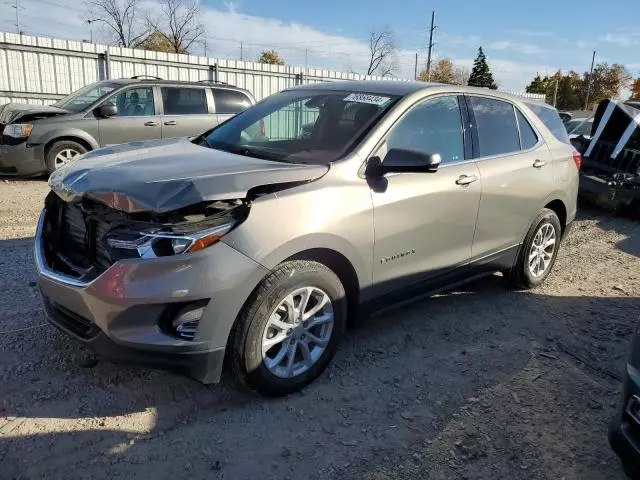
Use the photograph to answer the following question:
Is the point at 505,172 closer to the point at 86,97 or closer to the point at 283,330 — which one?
the point at 283,330

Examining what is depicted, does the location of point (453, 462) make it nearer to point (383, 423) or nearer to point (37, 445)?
point (383, 423)

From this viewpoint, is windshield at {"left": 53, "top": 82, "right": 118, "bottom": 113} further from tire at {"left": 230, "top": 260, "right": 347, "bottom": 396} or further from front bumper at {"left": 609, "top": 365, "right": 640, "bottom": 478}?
front bumper at {"left": 609, "top": 365, "right": 640, "bottom": 478}

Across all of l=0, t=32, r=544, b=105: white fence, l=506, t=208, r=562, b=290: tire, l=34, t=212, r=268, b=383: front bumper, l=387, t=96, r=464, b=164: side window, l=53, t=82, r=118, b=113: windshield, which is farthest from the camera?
l=0, t=32, r=544, b=105: white fence

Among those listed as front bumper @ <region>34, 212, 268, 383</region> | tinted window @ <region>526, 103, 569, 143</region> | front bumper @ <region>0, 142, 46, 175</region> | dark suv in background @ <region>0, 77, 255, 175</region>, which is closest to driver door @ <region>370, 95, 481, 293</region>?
front bumper @ <region>34, 212, 268, 383</region>

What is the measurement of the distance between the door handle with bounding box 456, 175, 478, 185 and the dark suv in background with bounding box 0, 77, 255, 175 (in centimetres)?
689

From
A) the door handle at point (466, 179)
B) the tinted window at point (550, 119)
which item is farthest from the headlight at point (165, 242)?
the tinted window at point (550, 119)

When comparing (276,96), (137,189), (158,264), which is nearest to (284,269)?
(158,264)

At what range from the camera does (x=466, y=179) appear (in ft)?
13.0

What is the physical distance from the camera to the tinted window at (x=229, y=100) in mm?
10141

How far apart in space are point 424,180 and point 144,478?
98.0 inches

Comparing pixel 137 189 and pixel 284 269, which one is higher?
pixel 137 189

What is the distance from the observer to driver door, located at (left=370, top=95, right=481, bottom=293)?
3424 millimetres

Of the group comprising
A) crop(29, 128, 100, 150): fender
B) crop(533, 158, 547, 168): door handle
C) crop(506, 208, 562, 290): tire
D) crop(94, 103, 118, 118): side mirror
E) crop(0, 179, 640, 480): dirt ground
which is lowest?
crop(0, 179, 640, 480): dirt ground

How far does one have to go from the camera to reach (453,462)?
2.65 m
